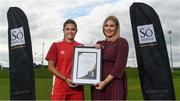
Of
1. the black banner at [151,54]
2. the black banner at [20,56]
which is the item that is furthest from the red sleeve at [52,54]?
the black banner at [151,54]

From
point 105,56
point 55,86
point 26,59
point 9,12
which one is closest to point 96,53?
point 105,56

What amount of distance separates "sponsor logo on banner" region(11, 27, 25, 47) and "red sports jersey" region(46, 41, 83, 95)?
1.71 metres

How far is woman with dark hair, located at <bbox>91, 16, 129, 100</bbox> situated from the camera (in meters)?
5.84

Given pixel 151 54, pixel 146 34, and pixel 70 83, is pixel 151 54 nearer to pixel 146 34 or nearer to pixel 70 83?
pixel 146 34

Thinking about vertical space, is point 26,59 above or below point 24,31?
below

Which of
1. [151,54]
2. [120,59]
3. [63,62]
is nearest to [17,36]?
[63,62]

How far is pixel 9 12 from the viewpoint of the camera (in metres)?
8.04

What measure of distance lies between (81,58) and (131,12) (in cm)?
170

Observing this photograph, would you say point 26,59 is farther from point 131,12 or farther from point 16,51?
point 131,12

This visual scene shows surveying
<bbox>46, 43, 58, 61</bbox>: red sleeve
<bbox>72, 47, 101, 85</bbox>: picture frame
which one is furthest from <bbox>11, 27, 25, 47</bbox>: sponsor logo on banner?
<bbox>72, 47, 101, 85</bbox>: picture frame

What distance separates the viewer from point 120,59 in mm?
5824

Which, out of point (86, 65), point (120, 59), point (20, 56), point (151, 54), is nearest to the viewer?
point (120, 59)

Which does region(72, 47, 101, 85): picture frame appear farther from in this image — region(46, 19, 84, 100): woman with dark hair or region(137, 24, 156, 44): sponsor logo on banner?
region(137, 24, 156, 44): sponsor logo on banner

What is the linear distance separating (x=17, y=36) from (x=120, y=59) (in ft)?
9.15
